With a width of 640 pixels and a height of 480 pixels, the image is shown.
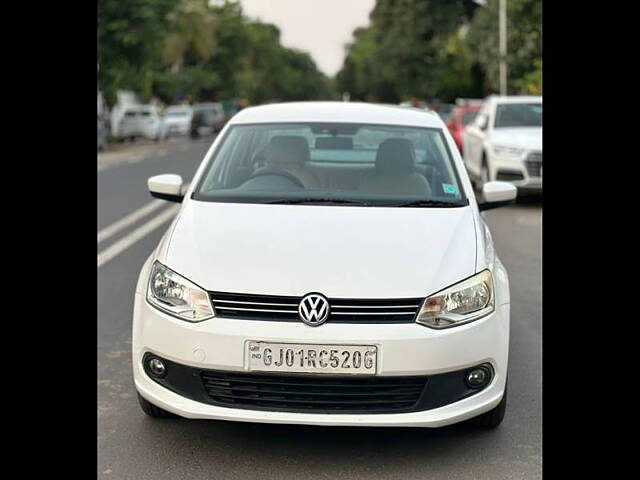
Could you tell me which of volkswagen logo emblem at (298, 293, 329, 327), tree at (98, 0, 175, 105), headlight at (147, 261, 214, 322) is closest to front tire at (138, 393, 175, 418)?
headlight at (147, 261, 214, 322)

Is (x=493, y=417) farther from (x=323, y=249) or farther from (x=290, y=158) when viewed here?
(x=290, y=158)

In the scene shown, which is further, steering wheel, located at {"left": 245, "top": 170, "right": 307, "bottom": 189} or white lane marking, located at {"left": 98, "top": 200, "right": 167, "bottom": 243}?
white lane marking, located at {"left": 98, "top": 200, "right": 167, "bottom": 243}

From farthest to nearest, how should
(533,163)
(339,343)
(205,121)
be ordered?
(205,121), (533,163), (339,343)

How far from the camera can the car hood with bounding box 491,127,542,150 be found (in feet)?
48.4

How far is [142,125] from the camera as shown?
46.8 meters

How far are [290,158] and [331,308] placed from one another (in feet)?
6.25

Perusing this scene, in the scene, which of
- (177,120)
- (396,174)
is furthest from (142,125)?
(396,174)

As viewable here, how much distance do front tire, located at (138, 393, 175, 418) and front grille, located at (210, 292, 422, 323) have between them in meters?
0.76

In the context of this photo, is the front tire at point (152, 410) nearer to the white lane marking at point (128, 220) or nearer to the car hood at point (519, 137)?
the white lane marking at point (128, 220)

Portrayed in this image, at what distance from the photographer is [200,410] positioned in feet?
14.7

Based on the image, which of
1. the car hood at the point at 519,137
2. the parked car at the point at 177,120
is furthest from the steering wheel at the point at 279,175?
the parked car at the point at 177,120

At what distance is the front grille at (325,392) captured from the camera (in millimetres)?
4402

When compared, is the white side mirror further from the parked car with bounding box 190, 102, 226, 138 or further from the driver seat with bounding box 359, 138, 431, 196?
the parked car with bounding box 190, 102, 226, 138

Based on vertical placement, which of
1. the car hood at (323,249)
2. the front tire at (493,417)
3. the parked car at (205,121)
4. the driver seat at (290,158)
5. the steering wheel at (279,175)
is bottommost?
the front tire at (493,417)
